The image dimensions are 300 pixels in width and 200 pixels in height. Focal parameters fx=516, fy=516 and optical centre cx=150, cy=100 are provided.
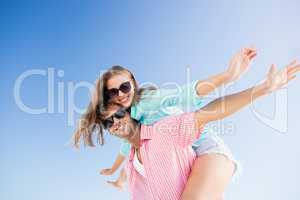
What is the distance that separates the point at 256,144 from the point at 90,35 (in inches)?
30.5

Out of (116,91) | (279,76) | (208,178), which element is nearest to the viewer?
(208,178)

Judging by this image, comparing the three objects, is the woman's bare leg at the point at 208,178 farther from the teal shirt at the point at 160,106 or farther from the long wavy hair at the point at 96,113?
the long wavy hair at the point at 96,113

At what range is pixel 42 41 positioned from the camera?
2008 mm

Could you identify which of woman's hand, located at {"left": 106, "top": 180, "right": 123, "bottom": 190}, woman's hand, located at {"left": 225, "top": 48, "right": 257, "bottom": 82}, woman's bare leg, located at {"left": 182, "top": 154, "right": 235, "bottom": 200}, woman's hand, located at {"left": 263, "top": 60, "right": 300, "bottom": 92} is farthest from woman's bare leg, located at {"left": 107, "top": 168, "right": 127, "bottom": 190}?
woman's hand, located at {"left": 263, "top": 60, "right": 300, "bottom": 92}

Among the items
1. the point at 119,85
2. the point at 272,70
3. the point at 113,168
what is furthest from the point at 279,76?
the point at 113,168

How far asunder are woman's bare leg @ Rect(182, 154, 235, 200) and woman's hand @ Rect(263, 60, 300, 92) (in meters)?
0.35

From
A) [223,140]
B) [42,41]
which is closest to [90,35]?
Result: [42,41]

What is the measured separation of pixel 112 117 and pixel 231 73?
1.62ft

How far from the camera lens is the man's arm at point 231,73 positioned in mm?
1984

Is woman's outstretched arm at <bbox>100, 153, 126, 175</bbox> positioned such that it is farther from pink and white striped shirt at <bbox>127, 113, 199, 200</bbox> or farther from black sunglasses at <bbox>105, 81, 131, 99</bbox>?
black sunglasses at <bbox>105, 81, 131, 99</bbox>

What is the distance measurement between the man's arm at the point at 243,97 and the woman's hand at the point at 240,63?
0.07 m

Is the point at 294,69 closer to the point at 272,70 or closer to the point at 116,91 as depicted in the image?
the point at 272,70

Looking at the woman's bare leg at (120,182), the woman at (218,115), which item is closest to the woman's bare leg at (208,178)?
the woman at (218,115)

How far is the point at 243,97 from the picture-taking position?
2002 millimetres
